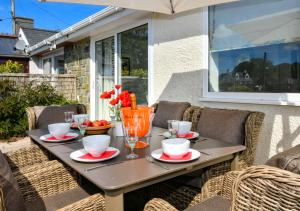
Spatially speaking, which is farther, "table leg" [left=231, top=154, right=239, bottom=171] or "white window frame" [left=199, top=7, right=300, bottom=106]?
"white window frame" [left=199, top=7, right=300, bottom=106]

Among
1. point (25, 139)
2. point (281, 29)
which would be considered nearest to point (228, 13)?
point (281, 29)

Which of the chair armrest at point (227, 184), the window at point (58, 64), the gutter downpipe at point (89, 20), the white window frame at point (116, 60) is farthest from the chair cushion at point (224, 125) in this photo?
the window at point (58, 64)

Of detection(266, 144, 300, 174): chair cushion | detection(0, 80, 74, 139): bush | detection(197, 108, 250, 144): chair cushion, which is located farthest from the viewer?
detection(0, 80, 74, 139): bush

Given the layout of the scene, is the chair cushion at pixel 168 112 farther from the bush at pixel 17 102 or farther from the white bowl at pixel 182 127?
the bush at pixel 17 102

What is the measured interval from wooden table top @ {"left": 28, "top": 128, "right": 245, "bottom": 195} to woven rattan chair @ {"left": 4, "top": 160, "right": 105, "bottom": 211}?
14 centimetres

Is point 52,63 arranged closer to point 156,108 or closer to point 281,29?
point 156,108

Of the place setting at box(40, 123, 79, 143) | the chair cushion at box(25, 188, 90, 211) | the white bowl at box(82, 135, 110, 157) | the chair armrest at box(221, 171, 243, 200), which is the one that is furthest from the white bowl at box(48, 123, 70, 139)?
the chair armrest at box(221, 171, 243, 200)

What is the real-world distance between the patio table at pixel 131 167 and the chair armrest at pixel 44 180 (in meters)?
0.14

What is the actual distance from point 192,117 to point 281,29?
1320mm

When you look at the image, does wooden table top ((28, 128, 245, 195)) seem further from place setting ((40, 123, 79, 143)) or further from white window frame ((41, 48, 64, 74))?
white window frame ((41, 48, 64, 74))

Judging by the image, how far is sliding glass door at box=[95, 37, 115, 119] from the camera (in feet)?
18.5

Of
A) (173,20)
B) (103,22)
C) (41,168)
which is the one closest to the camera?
(41,168)

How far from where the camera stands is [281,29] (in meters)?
2.69

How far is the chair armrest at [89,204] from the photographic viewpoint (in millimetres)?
1291
